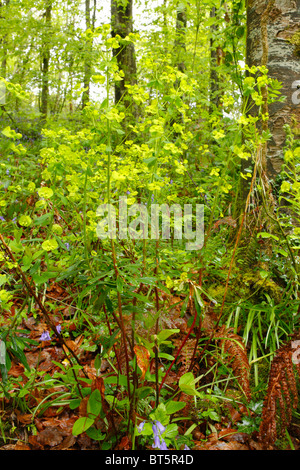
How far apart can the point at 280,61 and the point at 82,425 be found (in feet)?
7.54

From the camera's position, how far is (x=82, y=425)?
124cm

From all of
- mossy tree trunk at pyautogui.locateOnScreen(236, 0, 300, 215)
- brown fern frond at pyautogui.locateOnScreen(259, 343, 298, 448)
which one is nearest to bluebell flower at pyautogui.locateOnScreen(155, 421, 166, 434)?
brown fern frond at pyautogui.locateOnScreen(259, 343, 298, 448)

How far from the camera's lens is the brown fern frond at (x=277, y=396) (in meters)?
1.25

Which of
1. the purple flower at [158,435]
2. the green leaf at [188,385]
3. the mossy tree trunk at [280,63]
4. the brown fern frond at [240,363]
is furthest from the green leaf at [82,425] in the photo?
the mossy tree trunk at [280,63]

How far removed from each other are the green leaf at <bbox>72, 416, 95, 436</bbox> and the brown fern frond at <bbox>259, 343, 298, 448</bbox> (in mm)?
661

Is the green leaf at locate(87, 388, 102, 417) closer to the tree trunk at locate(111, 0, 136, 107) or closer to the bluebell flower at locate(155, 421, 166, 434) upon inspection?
the bluebell flower at locate(155, 421, 166, 434)

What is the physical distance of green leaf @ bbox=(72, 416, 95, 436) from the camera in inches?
48.2

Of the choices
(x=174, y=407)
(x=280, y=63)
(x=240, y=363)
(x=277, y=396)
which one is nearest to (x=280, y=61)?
(x=280, y=63)

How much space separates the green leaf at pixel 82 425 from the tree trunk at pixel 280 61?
1.70 metres

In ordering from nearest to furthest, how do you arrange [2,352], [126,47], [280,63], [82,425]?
1. [2,352]
2. [82,425]
3. [280,63]
4. [126,47]

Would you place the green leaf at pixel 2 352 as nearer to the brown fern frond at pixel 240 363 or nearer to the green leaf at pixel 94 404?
the green leaf at pixel 94 404

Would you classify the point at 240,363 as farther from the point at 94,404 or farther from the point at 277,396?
the point at 94,404

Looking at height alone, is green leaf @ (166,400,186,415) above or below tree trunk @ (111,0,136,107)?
below
